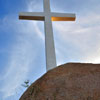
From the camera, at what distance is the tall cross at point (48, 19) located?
4.67 m

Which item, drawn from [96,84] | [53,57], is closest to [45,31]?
[53,57]

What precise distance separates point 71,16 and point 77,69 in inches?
163

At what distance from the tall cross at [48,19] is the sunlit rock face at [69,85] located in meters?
2.25

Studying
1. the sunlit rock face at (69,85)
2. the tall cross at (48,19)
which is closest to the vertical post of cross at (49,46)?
the tall cross at (48,19)

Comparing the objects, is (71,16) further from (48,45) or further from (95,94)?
(95,94)

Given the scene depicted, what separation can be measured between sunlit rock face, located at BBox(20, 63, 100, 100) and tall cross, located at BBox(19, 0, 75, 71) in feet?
7.39

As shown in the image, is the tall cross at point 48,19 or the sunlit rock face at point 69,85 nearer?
the sunlit rock face at point 69,85

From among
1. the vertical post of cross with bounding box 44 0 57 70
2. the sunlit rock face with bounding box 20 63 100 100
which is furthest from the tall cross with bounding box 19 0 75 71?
the sunlit rock face with bounding box 20 63 100 100

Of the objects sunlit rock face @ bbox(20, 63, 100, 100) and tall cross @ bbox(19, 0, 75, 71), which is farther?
tall cross @ bbox(19, 0, 75, 71)

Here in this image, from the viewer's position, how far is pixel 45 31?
5.24m

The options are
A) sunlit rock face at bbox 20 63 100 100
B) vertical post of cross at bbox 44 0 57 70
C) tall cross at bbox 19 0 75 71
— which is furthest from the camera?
tall cross at bbox 19 0 75 71

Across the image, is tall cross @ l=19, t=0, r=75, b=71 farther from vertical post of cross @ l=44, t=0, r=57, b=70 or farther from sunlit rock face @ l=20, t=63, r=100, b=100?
sunlit rock face @ l=20, t=63, r=100, b=100

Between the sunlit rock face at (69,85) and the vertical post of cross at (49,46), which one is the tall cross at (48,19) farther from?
the sunlit rock face at (69,85)

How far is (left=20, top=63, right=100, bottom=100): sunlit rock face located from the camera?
188 centimetres
